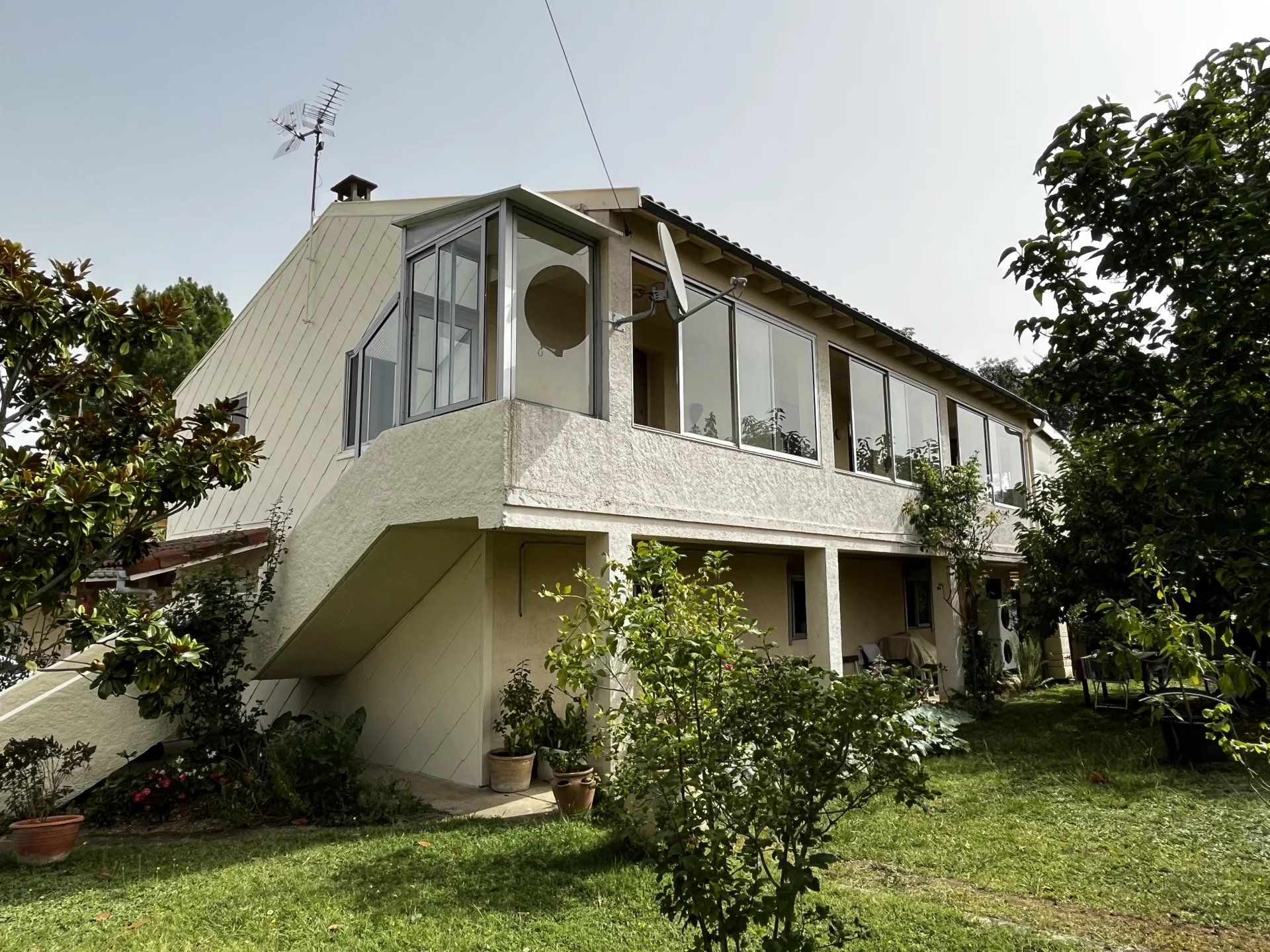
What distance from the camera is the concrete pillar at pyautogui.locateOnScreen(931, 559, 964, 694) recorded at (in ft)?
48.4

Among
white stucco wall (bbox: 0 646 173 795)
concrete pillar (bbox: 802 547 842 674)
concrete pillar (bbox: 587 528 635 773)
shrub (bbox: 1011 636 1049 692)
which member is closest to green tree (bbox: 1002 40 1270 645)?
concrete pillar (bbox: 587 528 635 773)

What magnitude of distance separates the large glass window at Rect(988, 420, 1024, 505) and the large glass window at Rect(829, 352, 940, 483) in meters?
3.24

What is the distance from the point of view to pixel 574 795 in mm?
7445

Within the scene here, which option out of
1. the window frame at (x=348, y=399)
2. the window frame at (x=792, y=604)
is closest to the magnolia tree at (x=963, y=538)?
the window frame at (x=792, y=604)

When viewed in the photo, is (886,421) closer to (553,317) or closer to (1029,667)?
(553,317)

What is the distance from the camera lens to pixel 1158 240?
3.40m

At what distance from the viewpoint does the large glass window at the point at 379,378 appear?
10.6 meters

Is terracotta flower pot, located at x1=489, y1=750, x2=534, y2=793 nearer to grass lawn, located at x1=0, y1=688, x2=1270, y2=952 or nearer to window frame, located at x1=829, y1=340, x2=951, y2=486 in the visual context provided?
grass lawn, located at x1=0, y1=688, x2=1270, y2=952

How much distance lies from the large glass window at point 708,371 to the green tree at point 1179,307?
5.97 metres

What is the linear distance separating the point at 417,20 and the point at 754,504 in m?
6.31

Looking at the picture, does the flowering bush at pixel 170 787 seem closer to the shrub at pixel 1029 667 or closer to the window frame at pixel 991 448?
the window frame at pixel 991 448

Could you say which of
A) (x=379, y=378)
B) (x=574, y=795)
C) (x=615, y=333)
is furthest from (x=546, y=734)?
(x=379, y=378)

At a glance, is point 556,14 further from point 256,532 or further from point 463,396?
point 256,532

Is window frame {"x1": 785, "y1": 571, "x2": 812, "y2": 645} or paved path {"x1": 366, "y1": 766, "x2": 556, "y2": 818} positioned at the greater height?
window frame {"x1": 785, "y1": 571, "x2": 812, "y2": 645}
